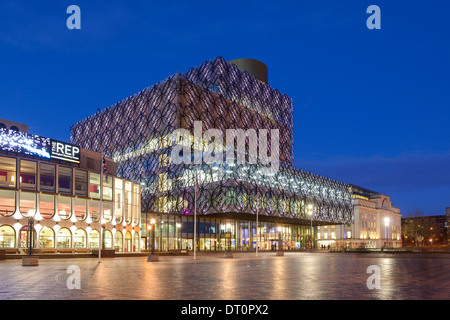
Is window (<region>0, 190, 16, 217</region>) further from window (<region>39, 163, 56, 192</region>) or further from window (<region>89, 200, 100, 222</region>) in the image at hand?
window (<region>89, 200, 100, 222</region>)

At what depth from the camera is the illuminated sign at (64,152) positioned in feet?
223

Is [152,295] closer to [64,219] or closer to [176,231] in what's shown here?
[64,219]

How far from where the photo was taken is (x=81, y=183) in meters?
71.2

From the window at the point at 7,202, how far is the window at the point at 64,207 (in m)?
6.99

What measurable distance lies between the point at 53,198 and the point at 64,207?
244 cm

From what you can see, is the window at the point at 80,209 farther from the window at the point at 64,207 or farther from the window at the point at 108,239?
the window at the point at 108,239

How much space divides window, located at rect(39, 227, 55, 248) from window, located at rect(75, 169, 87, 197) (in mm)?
7448

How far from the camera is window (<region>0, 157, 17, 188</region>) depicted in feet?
201

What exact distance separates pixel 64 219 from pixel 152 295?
5634 centimetres

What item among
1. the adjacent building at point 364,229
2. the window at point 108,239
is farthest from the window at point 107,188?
the adjacent building at point 364,229

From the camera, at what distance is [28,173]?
2515 inches

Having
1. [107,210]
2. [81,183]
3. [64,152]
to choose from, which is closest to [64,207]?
[81,183]

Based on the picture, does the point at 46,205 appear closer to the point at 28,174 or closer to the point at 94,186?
the point at 28,174

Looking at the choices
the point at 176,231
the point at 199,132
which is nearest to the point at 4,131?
the point at 176,231
